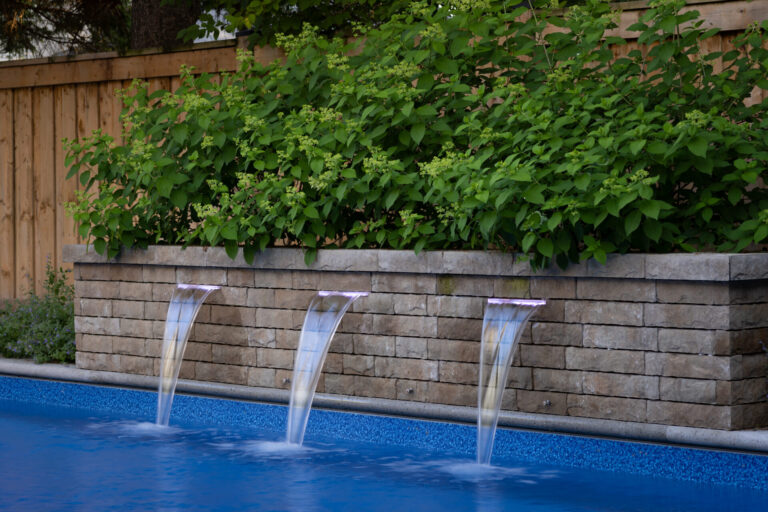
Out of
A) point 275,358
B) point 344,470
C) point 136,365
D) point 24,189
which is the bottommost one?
point 344,470

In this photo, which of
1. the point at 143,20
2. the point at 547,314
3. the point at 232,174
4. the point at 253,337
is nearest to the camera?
the point at 547,314

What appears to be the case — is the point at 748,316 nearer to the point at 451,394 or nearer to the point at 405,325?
the point at 451,394

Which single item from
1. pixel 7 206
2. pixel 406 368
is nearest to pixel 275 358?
pixel 406 368

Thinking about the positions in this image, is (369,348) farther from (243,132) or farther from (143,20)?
(143,20)

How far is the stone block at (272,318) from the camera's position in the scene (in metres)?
5.55

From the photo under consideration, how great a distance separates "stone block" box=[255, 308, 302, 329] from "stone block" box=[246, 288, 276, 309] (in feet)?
0.09

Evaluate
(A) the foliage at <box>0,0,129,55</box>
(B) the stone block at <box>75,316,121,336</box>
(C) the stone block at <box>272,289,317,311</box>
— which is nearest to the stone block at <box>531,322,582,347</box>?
(C) the stone block at <box>272,289,317,311</box>

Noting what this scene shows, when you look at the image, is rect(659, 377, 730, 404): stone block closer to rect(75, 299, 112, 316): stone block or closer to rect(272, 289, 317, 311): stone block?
rect(272, 289, 317, 311): stone block

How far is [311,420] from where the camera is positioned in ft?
17.8

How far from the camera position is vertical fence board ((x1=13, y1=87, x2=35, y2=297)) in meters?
7.99

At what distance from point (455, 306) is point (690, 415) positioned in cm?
124

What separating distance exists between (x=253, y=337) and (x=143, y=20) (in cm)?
394

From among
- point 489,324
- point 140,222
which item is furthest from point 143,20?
point 489,324

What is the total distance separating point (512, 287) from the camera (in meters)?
4.81
